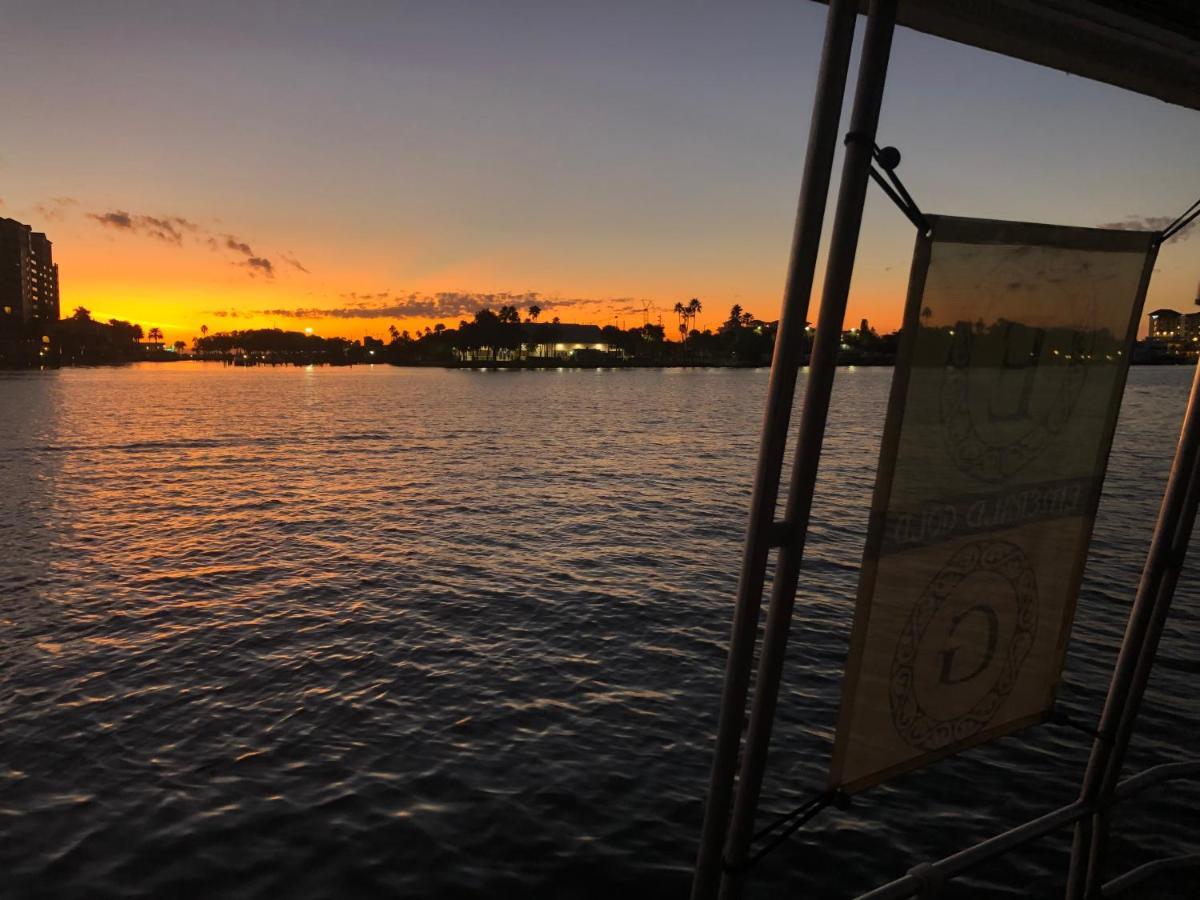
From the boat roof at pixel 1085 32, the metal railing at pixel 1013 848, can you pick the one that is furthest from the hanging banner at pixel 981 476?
the boat roof at pixel 1085 32

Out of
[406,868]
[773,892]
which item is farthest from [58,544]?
[773,892]

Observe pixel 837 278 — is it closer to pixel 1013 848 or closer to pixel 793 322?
pixel 793 322

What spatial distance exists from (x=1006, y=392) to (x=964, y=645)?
113 centimetres

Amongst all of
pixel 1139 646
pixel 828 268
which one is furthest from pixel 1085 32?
pixel 1139 646

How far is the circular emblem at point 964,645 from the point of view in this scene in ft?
10.1

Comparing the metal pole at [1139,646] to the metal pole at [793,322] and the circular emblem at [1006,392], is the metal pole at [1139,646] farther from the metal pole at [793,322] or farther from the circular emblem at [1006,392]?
the metal pole at [793,322]

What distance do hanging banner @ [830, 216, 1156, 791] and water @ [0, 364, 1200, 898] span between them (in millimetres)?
6046

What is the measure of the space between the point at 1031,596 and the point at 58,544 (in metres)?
28.8

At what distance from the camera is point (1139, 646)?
3852mm

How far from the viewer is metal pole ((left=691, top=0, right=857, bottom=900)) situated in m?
2.18

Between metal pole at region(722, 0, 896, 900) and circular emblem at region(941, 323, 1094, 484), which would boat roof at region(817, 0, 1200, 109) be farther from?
circular emblem at region(941, 323, 1094, 484)

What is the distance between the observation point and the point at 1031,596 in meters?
3.41

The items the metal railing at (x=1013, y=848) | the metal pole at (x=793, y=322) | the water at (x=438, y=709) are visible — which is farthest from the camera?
the water at (x=438, y=709)

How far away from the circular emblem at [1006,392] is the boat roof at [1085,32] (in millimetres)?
1047
